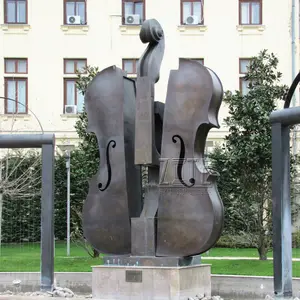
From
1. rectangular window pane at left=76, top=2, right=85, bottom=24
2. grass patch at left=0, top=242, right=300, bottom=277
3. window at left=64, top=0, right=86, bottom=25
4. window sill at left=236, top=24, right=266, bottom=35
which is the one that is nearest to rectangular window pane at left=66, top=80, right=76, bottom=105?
window at left=64, top=0, right=86, bottom=25

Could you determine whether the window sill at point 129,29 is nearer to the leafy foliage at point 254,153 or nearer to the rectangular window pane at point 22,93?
the rectangular window pane at point 22,93

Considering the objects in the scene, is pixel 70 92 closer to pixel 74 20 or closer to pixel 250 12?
pixel 74 20

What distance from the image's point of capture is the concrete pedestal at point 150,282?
11.8 metres

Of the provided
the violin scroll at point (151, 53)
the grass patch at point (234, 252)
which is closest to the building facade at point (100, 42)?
the grass patch at point (234, 252)

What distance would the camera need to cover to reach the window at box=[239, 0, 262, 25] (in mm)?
32531

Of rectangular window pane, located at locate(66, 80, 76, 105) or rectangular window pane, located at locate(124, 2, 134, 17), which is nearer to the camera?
rectangular window pane, located at locate(66, 80, 76, 105)

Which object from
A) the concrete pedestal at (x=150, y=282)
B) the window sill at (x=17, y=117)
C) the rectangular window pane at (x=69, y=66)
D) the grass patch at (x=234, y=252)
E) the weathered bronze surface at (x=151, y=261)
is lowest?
the grass patch at (x=234, y=252)

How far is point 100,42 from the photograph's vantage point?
107ft

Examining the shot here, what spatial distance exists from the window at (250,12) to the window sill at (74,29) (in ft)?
21.0

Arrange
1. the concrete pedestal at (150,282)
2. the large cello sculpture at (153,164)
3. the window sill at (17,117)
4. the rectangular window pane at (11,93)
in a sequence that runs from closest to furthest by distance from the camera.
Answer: the concrete pedestal at (150,282) → the large cello sculpture at (153,164) → the window sill at (17,117) → the rectangular window pane at (11,93)

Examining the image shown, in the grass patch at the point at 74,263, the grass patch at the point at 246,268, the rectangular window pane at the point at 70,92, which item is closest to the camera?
the grass patch at the point at 246,268

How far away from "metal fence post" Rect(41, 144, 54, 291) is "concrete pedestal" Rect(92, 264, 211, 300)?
2.65ft

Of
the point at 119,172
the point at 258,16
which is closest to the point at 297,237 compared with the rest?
the point at 119,172

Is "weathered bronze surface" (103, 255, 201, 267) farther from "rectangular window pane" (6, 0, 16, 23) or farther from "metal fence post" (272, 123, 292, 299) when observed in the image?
"rectangular window pane" (6, 0, 16, 23)
